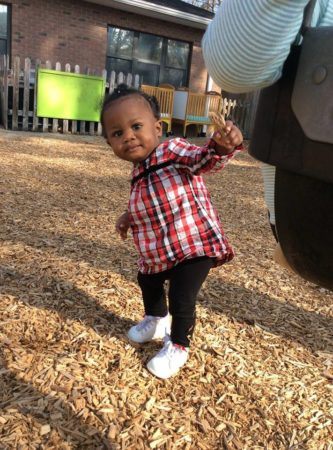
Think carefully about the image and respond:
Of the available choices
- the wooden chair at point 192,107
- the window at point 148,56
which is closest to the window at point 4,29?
the window at point 148,56

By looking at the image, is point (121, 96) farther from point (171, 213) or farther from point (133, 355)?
point (133, 355)

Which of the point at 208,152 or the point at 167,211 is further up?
the point at 208,152

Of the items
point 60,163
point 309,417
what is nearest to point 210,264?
point 309,417

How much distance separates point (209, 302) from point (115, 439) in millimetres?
1333

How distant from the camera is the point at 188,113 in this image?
12781 mm

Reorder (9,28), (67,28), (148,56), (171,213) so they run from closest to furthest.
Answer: (171,213), (9,28), (67,28), (148,56)

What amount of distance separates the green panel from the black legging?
29.0 feet

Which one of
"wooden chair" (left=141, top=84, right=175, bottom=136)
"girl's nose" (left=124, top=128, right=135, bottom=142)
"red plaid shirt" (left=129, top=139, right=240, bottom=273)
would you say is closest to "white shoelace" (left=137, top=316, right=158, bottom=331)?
"red plaid shirt" (left=129, top=139, right=240, bottom=273)

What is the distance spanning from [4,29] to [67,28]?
1645mm

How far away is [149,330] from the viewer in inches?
96.2

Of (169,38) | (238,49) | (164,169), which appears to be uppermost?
(169,38)

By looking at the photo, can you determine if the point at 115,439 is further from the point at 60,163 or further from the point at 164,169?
the point at 60,163

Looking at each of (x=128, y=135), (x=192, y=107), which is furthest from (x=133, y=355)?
(x=192, y=107)

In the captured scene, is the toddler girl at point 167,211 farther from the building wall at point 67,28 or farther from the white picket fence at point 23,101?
the building wall at point 67,28
